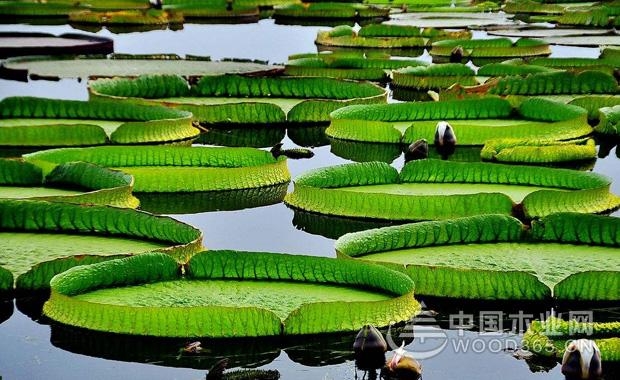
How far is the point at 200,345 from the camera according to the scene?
420 centimetres

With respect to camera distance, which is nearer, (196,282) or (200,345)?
(200,345)

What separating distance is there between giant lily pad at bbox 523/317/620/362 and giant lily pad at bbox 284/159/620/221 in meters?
1.37

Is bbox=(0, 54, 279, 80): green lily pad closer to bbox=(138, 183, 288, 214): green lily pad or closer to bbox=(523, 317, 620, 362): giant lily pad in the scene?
bbox=(138, 183, 288, 214): green lily pad

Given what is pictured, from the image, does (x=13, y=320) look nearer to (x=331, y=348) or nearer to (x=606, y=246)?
(x=331, y=348)

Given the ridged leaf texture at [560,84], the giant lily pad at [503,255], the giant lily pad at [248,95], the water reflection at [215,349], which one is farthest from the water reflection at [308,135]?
the water reflection at [215,349]

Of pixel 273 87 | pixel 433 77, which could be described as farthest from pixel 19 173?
pixel 433 77

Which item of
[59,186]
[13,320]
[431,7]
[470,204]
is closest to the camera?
[13,320]

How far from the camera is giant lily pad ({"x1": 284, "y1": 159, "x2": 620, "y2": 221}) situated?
568 centimetres

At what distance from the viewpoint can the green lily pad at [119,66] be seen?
34.1ft

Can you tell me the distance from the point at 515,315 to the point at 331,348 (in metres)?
0.75

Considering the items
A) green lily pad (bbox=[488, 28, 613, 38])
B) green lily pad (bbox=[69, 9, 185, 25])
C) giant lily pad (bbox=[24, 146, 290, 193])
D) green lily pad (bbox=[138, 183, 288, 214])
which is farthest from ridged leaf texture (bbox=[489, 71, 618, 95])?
green lily pad (bbox=[69, 9, 185, 25])

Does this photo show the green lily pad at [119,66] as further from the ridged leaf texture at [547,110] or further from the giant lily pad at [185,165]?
the giant lily pad at [185,165]

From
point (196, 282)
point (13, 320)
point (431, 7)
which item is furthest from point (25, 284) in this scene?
point (431, 7)

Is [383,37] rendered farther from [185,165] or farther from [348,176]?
[348,176]
